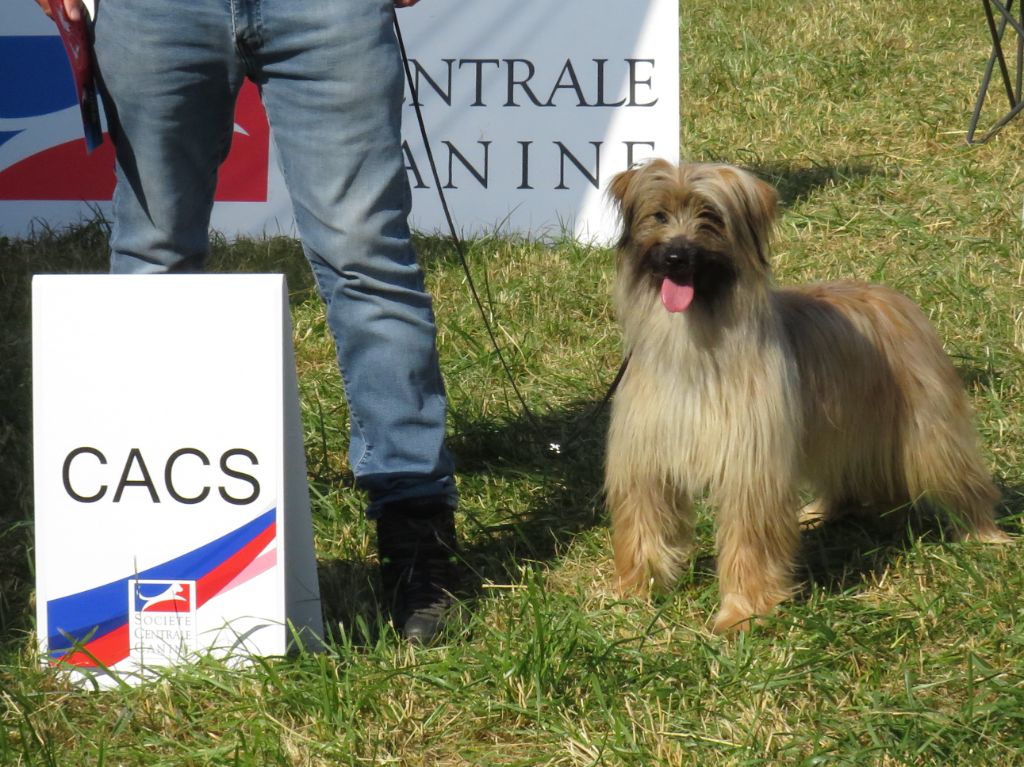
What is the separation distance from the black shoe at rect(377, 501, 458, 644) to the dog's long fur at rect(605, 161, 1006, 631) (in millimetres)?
413

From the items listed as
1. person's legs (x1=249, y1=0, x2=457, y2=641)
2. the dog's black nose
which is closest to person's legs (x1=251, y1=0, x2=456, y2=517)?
person's legs (x1=249, y1=0, x2=457, y2=641)

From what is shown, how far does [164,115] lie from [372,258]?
0.51 metres

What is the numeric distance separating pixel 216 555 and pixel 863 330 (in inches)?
63.2

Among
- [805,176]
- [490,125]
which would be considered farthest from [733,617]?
[805,176]

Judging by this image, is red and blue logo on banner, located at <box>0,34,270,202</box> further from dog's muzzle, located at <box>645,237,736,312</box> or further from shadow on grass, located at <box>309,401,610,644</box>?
dog's muzzle, located at <box>645,237,736,312</box>

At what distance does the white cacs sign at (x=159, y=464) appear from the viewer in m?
2.42

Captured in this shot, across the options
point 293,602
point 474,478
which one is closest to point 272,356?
point 293,602

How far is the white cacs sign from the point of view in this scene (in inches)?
95.2

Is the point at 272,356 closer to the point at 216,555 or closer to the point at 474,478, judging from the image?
the point at 216,555

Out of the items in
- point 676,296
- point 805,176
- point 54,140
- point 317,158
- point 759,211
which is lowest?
point 676,296

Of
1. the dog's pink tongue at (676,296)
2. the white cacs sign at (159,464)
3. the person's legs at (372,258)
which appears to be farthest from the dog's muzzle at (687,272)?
the white cacs sign at (159,464)

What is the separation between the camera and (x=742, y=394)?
9.07 feet

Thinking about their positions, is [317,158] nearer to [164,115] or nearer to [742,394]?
[164,115]

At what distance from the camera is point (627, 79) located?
5688mm
